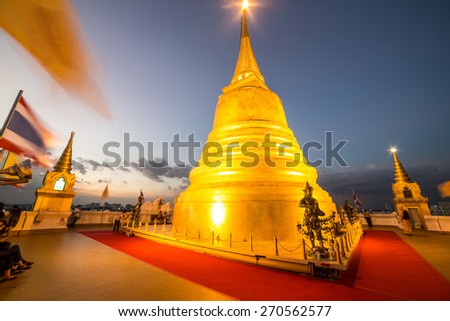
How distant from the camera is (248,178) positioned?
994cm

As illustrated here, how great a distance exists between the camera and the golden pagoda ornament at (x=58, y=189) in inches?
625

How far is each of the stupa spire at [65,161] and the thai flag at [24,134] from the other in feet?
15.5

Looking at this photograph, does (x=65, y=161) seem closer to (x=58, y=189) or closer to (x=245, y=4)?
(x=58, y=189)

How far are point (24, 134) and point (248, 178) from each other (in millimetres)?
13531

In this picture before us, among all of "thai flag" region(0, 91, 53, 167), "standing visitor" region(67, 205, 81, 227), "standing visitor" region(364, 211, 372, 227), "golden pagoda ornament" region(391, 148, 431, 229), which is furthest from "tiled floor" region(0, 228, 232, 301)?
"standing visitor" region(364, 211, 372, 227)

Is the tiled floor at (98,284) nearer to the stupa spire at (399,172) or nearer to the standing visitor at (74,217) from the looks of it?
the standing visitor at (74,217)

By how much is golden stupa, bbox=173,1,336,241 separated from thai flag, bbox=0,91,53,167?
9.72 m

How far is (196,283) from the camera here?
14.9 ft

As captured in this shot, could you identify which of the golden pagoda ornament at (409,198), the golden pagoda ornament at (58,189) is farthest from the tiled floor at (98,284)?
the golden pagoda ornament at (409,198)

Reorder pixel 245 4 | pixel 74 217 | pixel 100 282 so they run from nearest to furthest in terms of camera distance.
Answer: pixel 100 282 → pixel 74 217 → pixel 245 4

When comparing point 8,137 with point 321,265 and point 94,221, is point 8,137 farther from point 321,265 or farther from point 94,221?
point 321,265

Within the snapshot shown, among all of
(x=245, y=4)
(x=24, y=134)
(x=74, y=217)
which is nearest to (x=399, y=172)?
(x=245, y=4)
